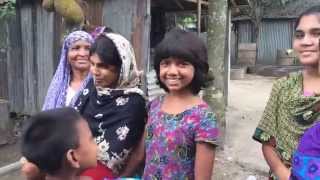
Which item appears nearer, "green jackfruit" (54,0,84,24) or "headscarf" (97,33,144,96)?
"headscarf" (97,33,144,96)

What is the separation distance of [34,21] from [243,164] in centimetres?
407

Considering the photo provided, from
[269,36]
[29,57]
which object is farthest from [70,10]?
[269,36]

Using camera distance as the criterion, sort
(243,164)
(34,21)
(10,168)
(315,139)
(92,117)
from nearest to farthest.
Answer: (315,139), (92,117), (10,168), (243,164), (34,21)

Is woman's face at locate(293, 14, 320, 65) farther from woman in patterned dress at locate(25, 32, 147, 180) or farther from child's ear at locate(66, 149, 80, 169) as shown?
child's ear at locate(66, 149, 80, 169)

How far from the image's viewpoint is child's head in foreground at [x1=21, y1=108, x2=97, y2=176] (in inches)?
59.9

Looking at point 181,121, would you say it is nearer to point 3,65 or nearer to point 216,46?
point 216,46

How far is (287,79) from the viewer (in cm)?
213

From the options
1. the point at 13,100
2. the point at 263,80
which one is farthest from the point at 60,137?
the point at 263,80

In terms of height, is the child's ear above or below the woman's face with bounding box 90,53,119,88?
below

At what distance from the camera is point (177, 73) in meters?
2.02

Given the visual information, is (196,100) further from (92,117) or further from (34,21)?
(34,21)

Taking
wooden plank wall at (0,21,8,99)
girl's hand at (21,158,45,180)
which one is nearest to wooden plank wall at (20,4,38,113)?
wooden plank wall at (0,21,8,99)

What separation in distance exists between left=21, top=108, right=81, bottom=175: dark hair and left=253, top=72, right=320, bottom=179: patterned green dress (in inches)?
38.3

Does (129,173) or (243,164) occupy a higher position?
(129,173)
